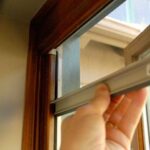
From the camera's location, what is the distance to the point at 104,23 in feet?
4.03

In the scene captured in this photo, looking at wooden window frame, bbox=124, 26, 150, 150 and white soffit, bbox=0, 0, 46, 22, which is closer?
wooden window frame, bbox=124, 26, 150, 150

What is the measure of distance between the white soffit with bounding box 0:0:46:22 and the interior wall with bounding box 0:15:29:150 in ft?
0.11

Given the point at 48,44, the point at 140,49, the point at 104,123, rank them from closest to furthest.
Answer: the point at 104,123, the point at 140,49, the point at 48,44

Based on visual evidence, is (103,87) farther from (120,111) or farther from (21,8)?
(21,8)

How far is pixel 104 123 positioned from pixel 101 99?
0.24ft

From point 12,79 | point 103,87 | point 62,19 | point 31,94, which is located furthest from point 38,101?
point 103,87

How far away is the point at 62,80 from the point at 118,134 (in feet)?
1.79

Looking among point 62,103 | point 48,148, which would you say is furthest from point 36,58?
point 48,148

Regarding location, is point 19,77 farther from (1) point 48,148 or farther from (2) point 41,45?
(1) point 48,148

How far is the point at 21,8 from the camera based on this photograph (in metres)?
1.37

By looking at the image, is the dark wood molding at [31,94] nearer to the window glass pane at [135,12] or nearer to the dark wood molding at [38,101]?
the dark wood molding at [38,101]

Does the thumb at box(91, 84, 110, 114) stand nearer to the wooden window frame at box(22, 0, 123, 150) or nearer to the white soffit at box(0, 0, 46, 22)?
the wooden window frame at box(22, 0, 123, 150)

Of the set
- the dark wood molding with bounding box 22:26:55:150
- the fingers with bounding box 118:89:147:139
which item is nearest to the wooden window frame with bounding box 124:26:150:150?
the fingers with bounding box 118:89:147:139

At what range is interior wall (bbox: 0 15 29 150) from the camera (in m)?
1.27
